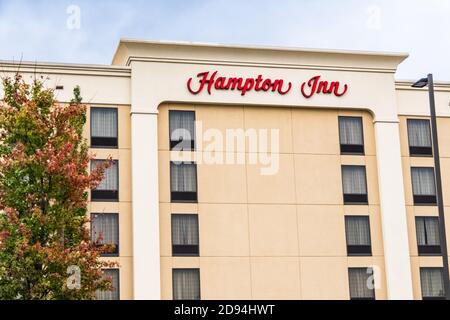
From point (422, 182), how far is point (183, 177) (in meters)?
13.2

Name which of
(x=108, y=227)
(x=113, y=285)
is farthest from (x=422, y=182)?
(x=113, y=285)

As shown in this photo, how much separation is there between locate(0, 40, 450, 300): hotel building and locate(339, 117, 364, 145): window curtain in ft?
0.21

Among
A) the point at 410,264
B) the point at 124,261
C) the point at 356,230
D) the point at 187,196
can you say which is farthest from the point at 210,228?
the point at 410,264

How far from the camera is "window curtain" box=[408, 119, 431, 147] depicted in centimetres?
4144

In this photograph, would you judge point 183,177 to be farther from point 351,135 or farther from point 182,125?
point 351,135

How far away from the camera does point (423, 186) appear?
135ft

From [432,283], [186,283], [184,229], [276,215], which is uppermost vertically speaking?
[276,215]

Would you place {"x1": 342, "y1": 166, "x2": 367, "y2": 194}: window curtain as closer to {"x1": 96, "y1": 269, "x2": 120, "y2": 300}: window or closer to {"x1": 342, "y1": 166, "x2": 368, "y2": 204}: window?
{"x1": 342, "y1": 166, "x2": 368, "y2": 204}: window

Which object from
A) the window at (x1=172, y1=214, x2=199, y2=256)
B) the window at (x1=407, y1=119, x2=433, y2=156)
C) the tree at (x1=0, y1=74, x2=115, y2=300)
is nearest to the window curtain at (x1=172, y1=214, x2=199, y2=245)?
the window at (x1=172, y1=214, x2=199, y2=256)
